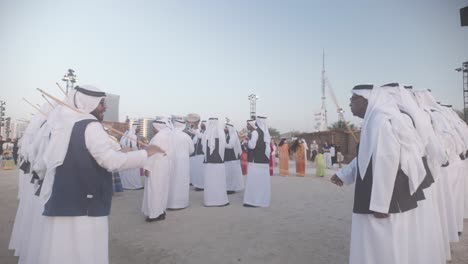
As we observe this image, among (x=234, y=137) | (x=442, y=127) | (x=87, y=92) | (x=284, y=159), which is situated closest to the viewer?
(x=87, y=92)

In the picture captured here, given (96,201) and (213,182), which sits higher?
(96,201)

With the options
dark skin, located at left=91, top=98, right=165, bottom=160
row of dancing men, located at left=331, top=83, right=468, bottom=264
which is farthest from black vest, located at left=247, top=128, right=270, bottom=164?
dark skin, located at left=91, top=98, right=165, bottom=160

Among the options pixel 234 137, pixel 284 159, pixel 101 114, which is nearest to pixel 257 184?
pixel 234 137

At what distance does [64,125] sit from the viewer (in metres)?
2.32

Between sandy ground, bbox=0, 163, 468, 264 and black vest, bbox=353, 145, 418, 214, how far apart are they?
1428mm

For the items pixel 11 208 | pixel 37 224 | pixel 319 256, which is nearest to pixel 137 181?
pixel 11 208

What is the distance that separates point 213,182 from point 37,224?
13.7 feet

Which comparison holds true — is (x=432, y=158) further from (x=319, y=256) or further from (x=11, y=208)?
(x=11, y=208)

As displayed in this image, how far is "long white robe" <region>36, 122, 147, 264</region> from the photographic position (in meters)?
2.26

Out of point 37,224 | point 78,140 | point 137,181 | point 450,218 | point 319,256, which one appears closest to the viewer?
point 78,140

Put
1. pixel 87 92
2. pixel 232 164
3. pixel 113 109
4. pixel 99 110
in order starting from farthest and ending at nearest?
pixel 113 109 → pixel 232 164 → pixel 99 110 → pixel 87 92

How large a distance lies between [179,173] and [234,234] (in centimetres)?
254

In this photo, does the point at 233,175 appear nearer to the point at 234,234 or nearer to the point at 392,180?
the point at 234,234

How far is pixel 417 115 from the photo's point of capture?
274 cm
